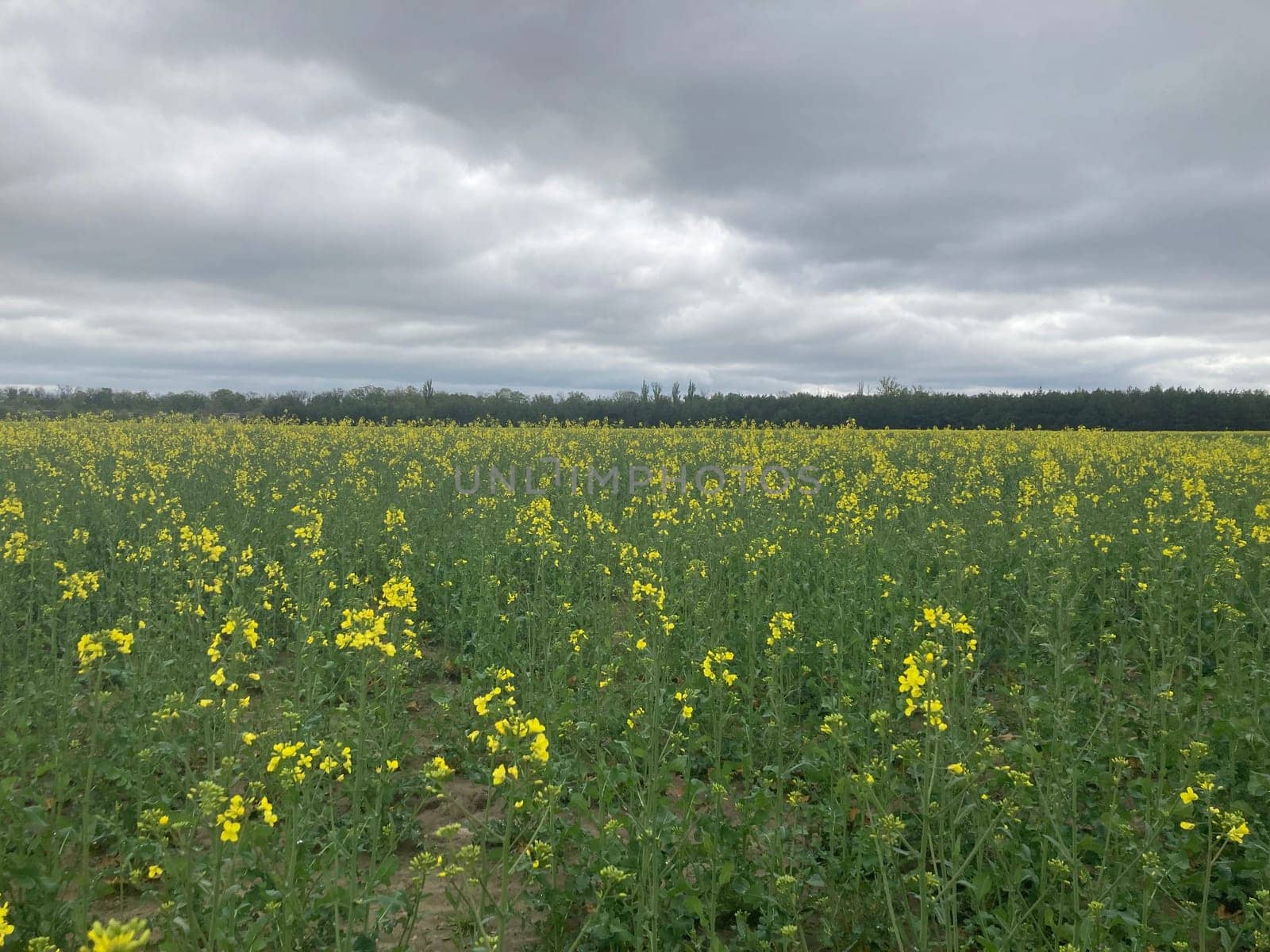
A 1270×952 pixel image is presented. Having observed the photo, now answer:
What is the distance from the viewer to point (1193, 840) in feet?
9.56

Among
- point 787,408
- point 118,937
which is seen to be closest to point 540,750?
point 118,937

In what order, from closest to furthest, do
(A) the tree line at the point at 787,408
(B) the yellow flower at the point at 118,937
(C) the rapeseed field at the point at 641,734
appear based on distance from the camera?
(B) the yellow flower at the point at 118,937 → (C) the rapeseed field at the point at 641,734 → (A) the tree line at the point at 787,408

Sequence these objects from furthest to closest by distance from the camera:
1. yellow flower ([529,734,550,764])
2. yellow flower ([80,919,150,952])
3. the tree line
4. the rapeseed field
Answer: the tree line → the rapeseed field → yellow flower ([529,734,550,764]) → yellow flower ([80,919,150,952])

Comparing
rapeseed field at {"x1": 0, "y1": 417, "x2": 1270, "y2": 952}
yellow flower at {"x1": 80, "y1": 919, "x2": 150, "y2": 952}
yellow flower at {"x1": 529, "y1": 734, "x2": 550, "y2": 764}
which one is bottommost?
rapeseed field at {"x1": 0, "y1": 417, "x2": 1270, "y2": 952}

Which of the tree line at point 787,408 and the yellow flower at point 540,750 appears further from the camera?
the tree line at point 787,408

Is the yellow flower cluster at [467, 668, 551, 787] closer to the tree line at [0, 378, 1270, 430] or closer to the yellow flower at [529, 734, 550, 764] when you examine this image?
the yellow flower at [529, 734, 550, 764]

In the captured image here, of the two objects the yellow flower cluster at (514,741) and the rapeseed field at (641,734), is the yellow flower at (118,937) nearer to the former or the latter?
the rapeseed field at (641,734)

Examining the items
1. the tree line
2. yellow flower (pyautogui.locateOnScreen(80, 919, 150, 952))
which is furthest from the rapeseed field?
the tree line

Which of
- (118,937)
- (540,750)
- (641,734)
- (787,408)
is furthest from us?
(787,408)

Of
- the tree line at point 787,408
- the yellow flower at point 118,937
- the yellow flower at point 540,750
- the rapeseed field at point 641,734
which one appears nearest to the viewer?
the yellow flower at point 118,937

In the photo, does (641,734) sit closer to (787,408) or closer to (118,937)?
(118,937)

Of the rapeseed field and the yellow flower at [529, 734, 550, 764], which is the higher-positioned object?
the yellow flower at [529, 734, 550, 764]

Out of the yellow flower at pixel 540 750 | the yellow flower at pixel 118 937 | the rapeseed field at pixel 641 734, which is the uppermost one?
the yellow flower at pixel 118 937

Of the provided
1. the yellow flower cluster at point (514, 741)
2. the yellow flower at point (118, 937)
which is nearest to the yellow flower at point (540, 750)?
the yellow flower cluster at point (514, 741)
